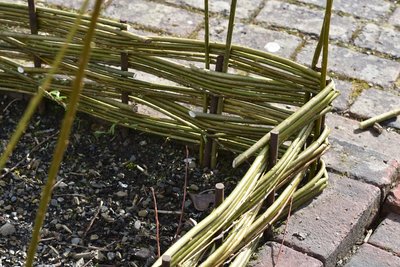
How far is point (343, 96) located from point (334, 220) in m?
0.90

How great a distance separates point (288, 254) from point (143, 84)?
879 millimetres

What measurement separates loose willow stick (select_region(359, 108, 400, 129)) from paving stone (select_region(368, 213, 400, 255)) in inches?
18.6

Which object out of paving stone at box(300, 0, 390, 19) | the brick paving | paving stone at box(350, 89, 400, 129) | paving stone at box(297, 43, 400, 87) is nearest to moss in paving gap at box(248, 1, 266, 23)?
the brick paving

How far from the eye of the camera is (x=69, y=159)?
10.4ft

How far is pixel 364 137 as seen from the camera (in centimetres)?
333

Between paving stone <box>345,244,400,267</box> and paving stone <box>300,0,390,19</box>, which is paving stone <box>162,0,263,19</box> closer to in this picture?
paving stone <box>300,0,390,19</box>

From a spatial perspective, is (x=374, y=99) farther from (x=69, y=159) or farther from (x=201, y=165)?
(x=69, y=159)

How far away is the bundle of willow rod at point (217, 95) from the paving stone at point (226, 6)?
996 millimetres

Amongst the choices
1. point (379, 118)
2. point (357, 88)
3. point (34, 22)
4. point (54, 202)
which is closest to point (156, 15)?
point (34, 22)

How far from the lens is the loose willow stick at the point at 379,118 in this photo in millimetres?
3381

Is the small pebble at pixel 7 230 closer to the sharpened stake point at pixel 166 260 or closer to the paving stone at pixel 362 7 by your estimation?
the sharpened stake point at pixel 166 260

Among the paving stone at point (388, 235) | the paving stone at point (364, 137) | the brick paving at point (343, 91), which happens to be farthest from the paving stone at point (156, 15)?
the paving stone at point (388, 235)

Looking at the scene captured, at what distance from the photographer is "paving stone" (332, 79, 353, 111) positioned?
139 inches

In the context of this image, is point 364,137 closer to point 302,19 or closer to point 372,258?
point 372,258
